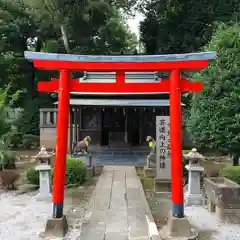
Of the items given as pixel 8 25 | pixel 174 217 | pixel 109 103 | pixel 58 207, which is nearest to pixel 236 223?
pixel 174 217

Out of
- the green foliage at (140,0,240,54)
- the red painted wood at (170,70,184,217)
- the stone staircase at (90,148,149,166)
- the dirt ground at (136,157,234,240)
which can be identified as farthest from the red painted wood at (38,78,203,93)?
the green foliage at (140,0,240,54)

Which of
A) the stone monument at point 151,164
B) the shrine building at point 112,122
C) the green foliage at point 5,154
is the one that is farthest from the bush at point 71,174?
the shrine building at point 112,122

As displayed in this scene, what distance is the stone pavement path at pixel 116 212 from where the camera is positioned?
5.93 metres

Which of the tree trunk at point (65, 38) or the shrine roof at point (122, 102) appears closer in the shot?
the shrine roof at point (122, 102)

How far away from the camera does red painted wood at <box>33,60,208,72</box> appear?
626 centimetres

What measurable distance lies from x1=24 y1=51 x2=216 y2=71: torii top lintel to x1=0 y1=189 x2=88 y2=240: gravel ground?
350 cm

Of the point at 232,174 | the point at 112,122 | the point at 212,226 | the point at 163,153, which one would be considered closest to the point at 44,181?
the point at 163,153

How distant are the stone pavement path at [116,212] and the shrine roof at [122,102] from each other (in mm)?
5338

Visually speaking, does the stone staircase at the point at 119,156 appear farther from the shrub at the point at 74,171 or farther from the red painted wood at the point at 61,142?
the red painted wood at the point at 61,142

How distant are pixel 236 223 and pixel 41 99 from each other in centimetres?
2007

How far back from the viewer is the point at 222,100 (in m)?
9.35

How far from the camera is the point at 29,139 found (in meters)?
21.3

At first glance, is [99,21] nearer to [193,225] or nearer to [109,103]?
[109,103]

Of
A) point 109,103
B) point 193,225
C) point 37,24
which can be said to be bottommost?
point 193,225
